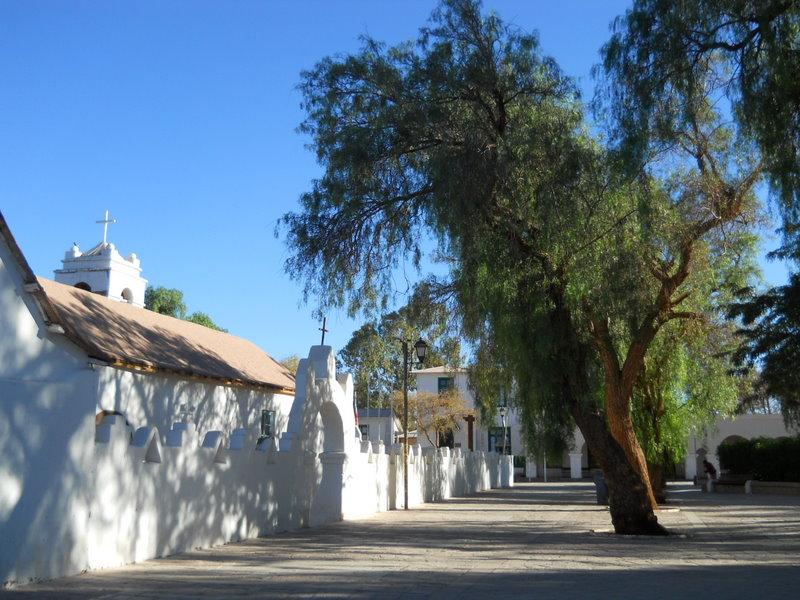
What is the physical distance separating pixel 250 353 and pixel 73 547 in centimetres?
1979

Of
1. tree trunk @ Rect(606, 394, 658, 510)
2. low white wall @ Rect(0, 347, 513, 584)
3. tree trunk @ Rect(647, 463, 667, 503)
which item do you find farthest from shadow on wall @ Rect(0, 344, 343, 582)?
tree trunk @ Rect(647, 463, 667, 503)

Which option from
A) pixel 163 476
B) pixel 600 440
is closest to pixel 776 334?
pixel 600 440

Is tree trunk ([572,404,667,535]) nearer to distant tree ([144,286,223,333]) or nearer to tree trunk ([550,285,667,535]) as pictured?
tree trunk ([550,285,667,535])

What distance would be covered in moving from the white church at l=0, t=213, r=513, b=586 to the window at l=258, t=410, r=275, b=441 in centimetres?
5

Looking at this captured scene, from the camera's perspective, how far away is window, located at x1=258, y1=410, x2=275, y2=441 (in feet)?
89.0

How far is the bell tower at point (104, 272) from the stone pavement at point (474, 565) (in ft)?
45.1

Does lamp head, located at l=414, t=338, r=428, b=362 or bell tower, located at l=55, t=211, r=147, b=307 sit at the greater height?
bell tower, located at l=55, t=211, r=147, b=307

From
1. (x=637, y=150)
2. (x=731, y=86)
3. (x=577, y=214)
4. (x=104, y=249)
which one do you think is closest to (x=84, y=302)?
(x=104, y=249)

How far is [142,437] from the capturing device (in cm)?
1284

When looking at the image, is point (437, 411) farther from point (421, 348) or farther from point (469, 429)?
point (421, 348)

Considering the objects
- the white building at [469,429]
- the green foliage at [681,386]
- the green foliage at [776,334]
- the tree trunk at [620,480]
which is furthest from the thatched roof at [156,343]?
the white building at [469,429]

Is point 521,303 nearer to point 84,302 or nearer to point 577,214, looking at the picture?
point 577,214

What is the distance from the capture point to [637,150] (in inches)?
524

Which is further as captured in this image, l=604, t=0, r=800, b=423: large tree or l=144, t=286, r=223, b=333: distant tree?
l=144, t=286, r=223, b=333: distant tree
